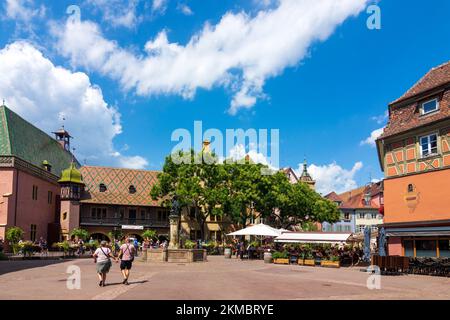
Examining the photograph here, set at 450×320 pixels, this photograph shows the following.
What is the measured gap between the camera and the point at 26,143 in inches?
1909

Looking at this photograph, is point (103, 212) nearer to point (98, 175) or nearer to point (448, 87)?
point (98, 175)

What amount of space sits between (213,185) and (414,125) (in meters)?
25.9

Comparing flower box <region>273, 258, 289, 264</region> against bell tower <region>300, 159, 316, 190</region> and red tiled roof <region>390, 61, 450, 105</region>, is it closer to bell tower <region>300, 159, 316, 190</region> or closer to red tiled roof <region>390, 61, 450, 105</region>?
red tiled roof <region>390, 61, 450, 105</region>

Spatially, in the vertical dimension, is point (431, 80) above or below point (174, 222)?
above

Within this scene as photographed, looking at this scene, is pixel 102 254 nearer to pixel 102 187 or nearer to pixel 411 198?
pixel 411 198

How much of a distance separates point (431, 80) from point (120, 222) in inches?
1583

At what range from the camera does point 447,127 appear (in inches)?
921

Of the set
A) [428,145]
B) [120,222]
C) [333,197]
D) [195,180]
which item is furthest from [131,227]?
[333,197]

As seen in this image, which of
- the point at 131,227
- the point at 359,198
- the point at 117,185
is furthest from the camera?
the point at 359,198

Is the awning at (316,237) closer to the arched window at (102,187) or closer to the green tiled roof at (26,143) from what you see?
the green tiled roof at (26,143)

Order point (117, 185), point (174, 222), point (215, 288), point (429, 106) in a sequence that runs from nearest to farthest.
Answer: point (215, 288) → point (429, 106) → point (174, 222) → point (117, 185)

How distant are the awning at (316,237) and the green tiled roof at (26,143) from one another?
95.3ft

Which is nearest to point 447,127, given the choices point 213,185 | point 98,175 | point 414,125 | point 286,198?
point 414,125

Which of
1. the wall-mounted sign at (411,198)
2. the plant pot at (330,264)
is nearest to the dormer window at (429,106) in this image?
the wall-mounted sign at (411,198)
